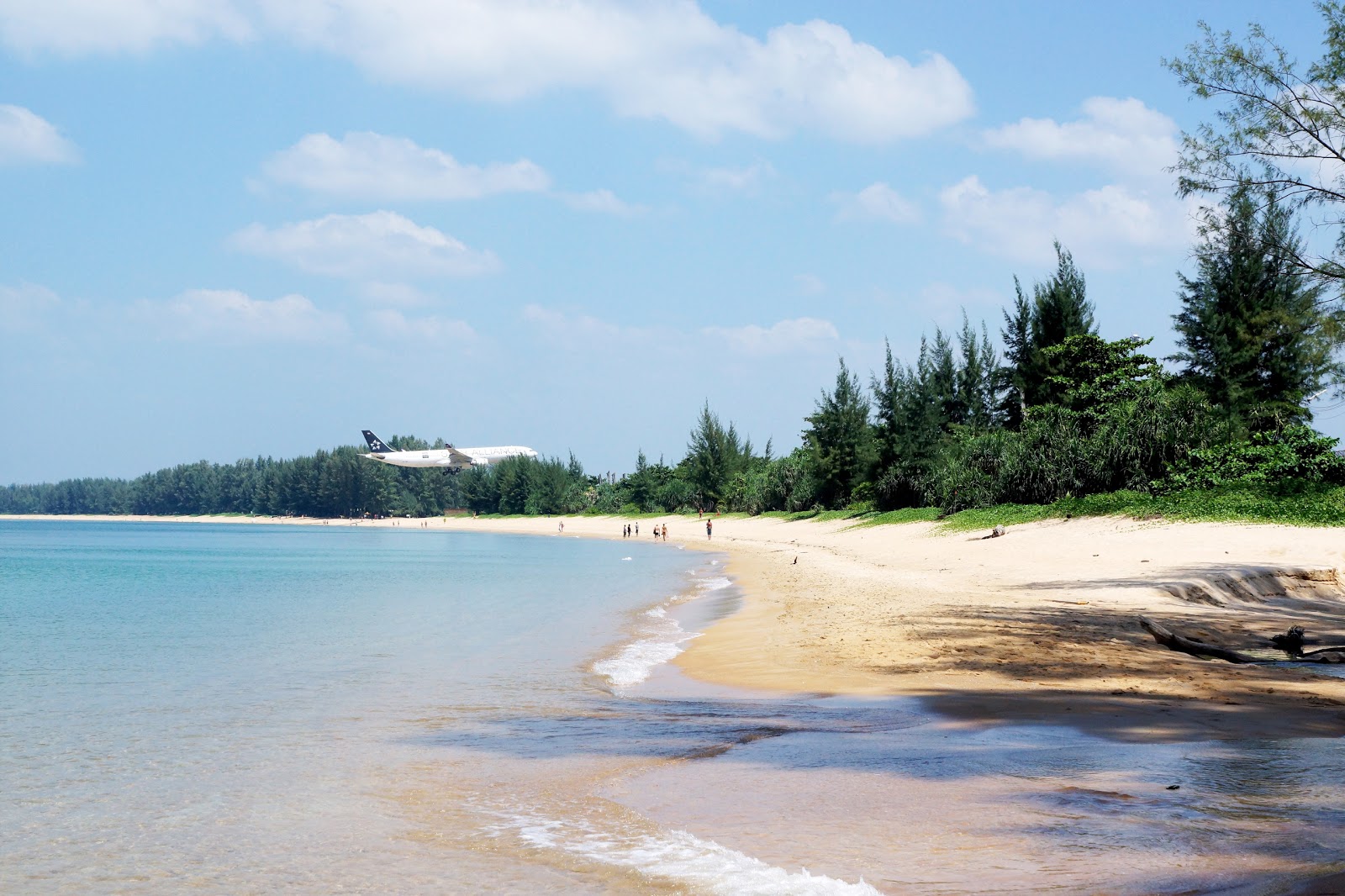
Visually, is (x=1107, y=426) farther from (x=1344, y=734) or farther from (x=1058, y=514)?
(x=1344, y=734)

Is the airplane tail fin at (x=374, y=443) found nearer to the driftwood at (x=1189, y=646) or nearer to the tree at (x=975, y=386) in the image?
the tree at (x=975, y=386)

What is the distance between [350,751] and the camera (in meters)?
8.69

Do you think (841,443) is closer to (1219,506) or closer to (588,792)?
(1219,506)

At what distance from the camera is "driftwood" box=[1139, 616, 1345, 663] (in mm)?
10664

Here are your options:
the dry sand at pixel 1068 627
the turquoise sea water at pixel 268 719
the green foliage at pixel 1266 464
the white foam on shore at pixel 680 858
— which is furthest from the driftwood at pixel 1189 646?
the green foliage at pixel 1266 464

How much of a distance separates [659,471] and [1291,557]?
281ft

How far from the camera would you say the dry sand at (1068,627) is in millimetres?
8617

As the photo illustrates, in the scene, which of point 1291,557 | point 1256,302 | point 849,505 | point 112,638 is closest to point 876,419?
point 849,505

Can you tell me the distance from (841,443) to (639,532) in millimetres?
26317

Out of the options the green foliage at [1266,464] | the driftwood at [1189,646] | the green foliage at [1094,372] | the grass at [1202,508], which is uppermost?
the green foliage at [1094,372]

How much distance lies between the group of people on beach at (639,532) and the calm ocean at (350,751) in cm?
4518

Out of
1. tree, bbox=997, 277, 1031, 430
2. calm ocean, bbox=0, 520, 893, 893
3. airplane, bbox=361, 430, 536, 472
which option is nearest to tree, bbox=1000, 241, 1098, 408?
tree, bbox=997, 277, 1031, 430

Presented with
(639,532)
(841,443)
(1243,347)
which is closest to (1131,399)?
(1243,347)

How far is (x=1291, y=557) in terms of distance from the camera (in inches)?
765
